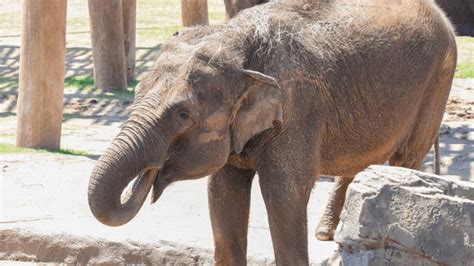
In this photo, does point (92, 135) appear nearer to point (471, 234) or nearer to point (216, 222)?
point (216, 222)

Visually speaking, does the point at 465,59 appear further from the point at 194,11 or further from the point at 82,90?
the point at 82,90

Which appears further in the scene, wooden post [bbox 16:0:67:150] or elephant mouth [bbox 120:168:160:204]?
wooden post [bbox 16:0:67:150]

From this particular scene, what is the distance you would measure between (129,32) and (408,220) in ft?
33.0

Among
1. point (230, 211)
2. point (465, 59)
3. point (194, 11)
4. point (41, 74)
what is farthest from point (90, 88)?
point (230, 211)

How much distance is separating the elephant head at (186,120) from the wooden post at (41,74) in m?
4.70

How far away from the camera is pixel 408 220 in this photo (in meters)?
4.83

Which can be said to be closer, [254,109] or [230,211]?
[254,109]

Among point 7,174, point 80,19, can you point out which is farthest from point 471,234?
point 80,19

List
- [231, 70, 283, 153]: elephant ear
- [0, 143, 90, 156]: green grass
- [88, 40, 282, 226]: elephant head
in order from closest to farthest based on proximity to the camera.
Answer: [88, 40, 282, 226]: elephant head, [231, 70, 283, 153]: elephant ear, [0, 143, 90, 156]: green grass

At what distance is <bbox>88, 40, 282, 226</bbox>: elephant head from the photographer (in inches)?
211

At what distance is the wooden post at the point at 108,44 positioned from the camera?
1345 cm

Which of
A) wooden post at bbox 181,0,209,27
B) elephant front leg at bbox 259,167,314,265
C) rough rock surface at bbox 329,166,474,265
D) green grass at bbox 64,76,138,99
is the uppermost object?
rough rock surface at bbox 329,166,474,265

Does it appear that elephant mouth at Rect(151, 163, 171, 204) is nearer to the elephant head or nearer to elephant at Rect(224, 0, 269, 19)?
the elephant head

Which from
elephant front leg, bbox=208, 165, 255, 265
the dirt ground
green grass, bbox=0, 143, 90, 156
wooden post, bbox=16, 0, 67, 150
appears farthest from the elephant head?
wooden post, bbox=16, 0, 67, 150
